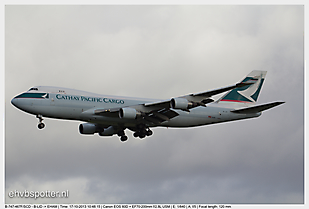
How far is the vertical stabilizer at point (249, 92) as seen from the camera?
5888 centimetres

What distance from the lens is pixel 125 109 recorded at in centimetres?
4847

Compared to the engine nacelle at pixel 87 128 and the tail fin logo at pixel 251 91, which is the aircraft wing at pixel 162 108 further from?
the tail fin logo at pixel 251 91

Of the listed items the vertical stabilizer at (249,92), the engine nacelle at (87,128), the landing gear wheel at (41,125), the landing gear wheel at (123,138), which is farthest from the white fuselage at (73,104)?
the vertical stabilizer at (249,92)

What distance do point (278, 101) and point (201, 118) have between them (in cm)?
1094

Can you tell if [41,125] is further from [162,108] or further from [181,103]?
[181,103]

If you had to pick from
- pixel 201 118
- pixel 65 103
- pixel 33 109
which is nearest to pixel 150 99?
pixel 201 118

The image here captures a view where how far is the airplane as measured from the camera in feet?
154

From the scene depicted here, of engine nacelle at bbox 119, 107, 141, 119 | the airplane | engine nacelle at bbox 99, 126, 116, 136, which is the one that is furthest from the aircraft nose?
engine nacelle at bbox 99, 126, 116, 136

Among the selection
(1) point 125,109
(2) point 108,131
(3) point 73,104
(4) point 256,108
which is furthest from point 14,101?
(4) point 256,108

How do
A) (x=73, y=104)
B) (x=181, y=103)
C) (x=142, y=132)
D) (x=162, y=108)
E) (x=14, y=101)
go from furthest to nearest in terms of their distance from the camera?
(x=142, y=132) < (x=162, y=108) < (x=73, y=104) < (x=14, y=101) < (x=181, y=103)

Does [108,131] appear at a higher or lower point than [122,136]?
higher

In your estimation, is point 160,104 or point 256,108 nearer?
point 160,104

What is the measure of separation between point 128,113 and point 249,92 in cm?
2034

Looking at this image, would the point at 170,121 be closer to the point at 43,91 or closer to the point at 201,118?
the point at 201,118
